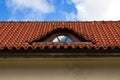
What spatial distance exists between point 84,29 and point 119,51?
16.3ft

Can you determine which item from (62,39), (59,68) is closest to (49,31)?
(62,39)

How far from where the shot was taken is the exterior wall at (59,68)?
1046 centimetres

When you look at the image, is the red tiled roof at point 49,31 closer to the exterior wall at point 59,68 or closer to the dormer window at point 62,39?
the dormer window at point 62,39

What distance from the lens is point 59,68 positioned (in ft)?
34.7

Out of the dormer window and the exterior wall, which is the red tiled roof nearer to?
the dormer window

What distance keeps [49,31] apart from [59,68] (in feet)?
6.42

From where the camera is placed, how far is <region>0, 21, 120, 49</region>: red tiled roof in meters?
11.7

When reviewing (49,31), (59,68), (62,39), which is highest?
(49,31)

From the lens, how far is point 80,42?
11516 millimetres

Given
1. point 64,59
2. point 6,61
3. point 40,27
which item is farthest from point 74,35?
point 40,27

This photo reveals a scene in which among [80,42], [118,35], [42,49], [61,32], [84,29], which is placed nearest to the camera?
[42,49]

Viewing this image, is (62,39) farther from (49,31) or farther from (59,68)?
(59,68)

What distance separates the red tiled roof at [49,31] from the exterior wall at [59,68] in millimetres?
616

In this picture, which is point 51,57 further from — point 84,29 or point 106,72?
point 84,29
